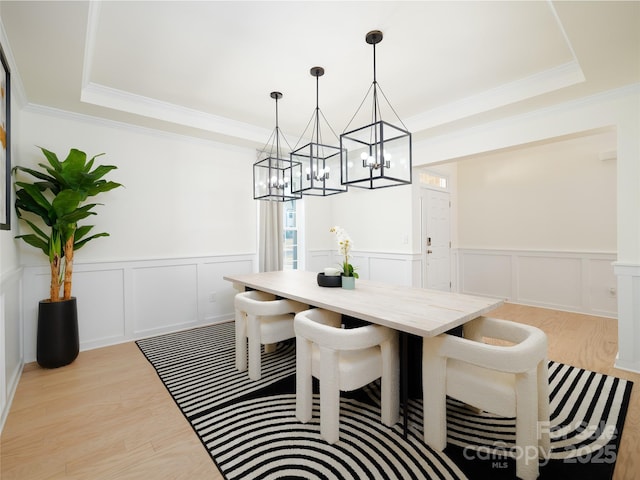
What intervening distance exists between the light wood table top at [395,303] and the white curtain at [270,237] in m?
→ 1.49

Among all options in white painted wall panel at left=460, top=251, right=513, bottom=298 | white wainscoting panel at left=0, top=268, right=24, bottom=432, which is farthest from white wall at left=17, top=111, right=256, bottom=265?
white painted wall panel at left=460, top=251, right=513, bottom=298

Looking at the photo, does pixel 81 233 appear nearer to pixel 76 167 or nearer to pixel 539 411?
pixel 76 167

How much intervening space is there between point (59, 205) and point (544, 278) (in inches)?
245

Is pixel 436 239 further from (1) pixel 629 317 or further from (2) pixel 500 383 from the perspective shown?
(2) pixel 500 383

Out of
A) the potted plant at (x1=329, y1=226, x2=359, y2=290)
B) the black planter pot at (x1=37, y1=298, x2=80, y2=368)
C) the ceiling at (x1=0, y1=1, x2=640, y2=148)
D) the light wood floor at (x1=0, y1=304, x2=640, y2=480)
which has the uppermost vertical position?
the ceiling at (x1=0, y1=1, x2=640, y2=148)

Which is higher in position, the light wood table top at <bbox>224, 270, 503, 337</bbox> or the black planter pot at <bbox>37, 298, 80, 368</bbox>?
the light wood table top at <bbox>224, 270, 503, 337</bbox>

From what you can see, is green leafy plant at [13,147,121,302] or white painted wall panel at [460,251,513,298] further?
white painted wall panel at [460,251,513,298]

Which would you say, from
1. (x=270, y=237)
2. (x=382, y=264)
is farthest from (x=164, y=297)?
(x=382, y=264)

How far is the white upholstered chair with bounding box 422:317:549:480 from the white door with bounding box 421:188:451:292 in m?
3.01

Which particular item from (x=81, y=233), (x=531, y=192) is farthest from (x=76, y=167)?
(x=531, y=192)

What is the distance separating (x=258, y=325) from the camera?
2.51 metres

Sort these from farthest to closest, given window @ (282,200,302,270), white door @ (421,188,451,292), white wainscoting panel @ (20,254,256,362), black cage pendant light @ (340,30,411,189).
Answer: window @ (282,200,302,270) → white door @ (421,188,451,292) → white wainscoting panel @ (20,254,256,362) → black cage pendant light @ (340,30,411,189)

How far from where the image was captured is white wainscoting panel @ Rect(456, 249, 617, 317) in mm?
4246

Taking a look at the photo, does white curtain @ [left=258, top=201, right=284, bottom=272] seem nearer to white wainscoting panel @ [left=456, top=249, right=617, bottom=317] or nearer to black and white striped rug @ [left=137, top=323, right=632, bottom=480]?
black and white striped rug @ [left=137, top=323, right=632, bottom=480]
